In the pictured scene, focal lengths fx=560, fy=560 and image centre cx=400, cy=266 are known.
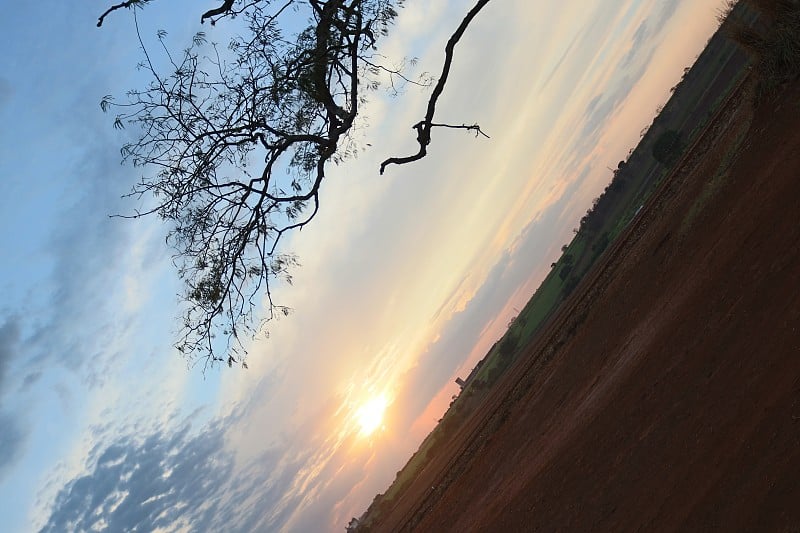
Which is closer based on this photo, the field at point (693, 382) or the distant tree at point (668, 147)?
the field at point (693, 382)

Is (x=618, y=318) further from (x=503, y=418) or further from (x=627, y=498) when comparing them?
(x=503, y=418)

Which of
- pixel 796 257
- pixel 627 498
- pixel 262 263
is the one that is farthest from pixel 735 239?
pixel 262 263

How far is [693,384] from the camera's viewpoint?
31.0ft

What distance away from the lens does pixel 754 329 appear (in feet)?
28.2

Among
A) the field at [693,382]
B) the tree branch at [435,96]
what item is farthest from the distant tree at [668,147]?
the tree branch at [435,96]

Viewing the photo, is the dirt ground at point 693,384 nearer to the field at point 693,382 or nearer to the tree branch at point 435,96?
the field at point 693,382

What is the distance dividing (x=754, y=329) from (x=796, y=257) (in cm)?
128

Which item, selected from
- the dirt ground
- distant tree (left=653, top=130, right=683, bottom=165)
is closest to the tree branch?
the dirt ground

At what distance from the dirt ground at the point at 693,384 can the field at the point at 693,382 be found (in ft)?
0.10

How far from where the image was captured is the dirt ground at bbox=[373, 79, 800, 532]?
7.36m

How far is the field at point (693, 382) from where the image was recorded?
738 cm

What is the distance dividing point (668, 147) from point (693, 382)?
135 ft

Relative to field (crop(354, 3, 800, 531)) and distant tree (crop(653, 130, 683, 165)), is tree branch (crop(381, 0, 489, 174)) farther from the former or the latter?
distant tree (crop(653, 130, 683, 165))

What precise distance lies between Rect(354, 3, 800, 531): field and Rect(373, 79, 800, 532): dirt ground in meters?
0.03
